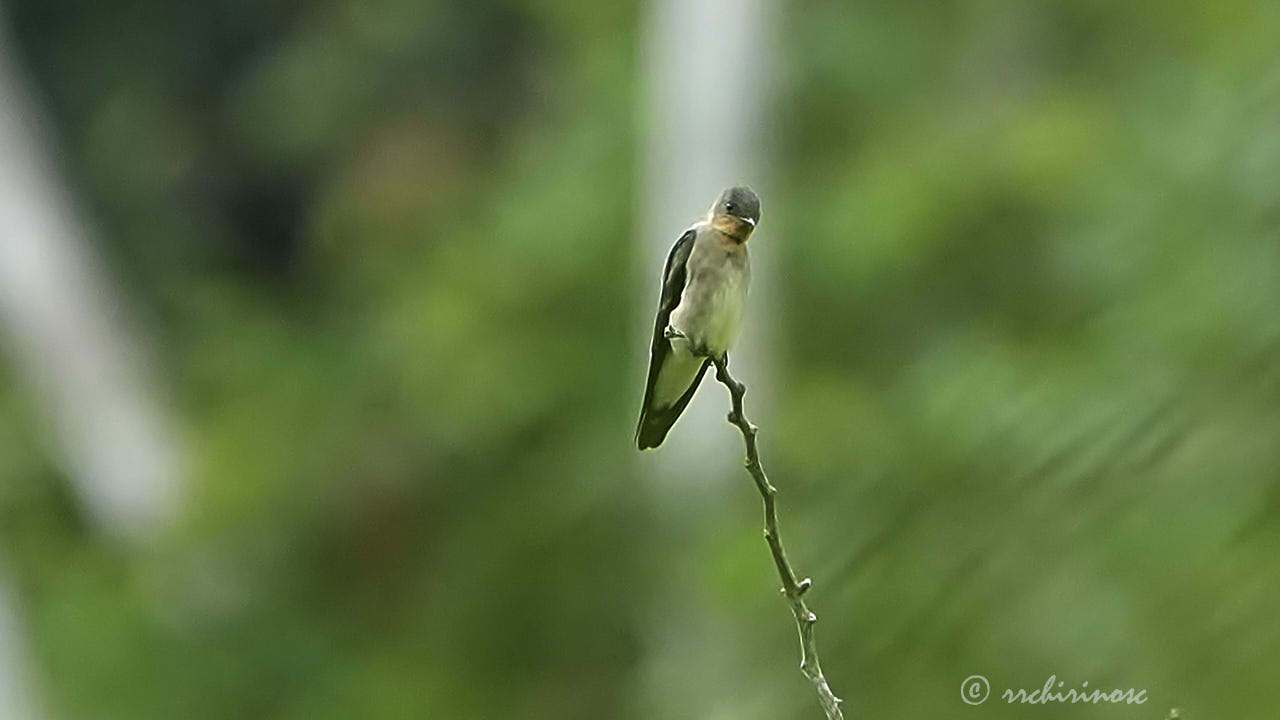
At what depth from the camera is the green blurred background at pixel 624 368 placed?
3.28 ft

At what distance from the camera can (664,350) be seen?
1.22 m

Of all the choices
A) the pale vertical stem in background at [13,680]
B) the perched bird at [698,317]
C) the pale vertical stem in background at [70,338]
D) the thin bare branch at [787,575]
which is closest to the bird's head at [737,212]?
the perched bird at [698,317]

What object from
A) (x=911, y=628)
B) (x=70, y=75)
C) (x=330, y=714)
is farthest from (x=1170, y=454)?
(x=70, y=75)

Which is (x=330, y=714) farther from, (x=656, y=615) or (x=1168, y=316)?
(x=1168, y=316)

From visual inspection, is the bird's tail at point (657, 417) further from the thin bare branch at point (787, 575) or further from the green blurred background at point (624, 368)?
the thin bare branch at point (787, 575)

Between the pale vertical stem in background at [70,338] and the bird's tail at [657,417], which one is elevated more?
the pale vertical stem in background at [70,338]

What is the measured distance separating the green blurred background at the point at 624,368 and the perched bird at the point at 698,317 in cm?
14

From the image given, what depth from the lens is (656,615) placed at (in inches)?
122

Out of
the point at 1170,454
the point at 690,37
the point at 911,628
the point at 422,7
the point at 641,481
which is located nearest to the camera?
the point at 1170,454

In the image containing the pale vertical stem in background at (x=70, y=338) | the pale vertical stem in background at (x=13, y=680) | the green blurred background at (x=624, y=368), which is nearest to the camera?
the green blurred background at (x=624, y=368)

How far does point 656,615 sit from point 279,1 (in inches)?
163

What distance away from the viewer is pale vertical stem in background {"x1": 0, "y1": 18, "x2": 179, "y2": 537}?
588 cm

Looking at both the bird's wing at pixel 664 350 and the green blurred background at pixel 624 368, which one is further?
the bird's wing at pixel 664 350

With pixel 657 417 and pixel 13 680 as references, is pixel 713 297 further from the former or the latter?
pixel 13 680
